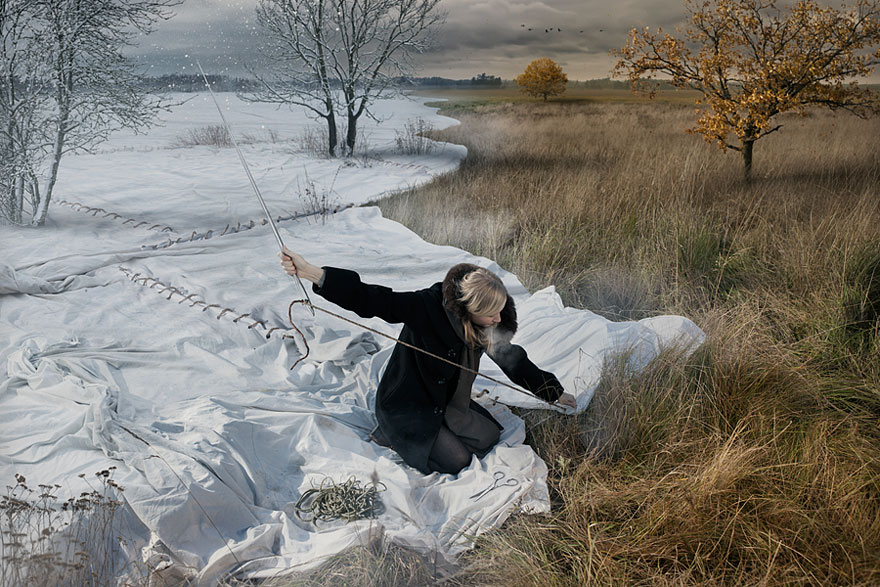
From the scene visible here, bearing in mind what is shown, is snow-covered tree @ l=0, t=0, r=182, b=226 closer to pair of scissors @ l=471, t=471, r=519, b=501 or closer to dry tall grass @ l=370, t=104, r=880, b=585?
dry tall grass @ l=370, t=104, r=880, b=585

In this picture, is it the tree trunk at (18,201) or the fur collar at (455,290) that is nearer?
the fur collar at (455,290)

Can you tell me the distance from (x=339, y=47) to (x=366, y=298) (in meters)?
4.64

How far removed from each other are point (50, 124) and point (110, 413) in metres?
2.35

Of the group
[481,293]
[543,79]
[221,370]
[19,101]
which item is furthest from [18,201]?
[543,79]

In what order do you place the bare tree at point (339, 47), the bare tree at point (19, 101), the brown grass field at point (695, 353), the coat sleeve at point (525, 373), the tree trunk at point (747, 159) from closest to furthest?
the brown grass field at point (695, 353)
the coat sleeve at point (525, 373)
the bare tree at point (19, 101)
the tree trunk at point (747, 159)
the bare tree at point (339, 47)

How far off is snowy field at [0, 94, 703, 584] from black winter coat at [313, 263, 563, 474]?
0.10 m

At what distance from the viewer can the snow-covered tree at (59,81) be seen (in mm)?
2975

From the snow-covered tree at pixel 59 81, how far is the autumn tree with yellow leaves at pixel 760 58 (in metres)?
2.76

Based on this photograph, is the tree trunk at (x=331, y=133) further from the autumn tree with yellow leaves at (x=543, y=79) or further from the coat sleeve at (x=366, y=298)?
the coat sleeve at (x=366, y=298)

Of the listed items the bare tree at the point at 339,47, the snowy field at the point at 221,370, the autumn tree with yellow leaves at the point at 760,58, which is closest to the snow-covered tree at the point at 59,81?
the snowy field at the point at 221,370

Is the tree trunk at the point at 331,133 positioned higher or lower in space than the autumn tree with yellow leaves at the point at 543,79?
lower

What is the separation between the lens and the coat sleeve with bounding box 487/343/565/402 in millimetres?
1715

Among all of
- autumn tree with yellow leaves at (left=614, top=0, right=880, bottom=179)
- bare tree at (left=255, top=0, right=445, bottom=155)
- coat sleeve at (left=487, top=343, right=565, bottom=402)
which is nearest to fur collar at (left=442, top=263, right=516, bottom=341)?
coat sleeve at (left=487, top=343, right=565, bottom=402)

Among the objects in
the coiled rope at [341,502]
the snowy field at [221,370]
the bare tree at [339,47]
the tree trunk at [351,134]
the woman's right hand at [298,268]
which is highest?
the bare tree at [339,47]
